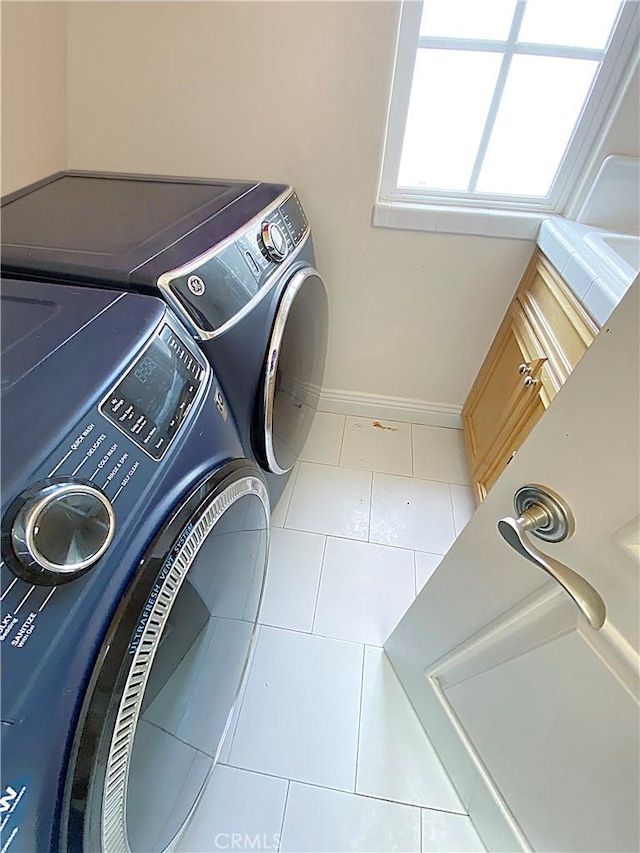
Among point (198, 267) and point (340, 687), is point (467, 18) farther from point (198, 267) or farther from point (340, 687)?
point (340, 687)

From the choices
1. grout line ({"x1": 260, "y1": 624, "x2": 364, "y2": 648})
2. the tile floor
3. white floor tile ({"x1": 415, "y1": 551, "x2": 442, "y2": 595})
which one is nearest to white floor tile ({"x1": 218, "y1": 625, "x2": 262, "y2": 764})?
the tile floor

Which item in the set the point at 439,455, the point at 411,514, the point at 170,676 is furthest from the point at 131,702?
the point at 439,455

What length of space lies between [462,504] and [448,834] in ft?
2.93

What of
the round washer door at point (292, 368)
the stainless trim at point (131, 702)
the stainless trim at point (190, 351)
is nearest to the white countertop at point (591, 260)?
the round washer door at point (292, 368)

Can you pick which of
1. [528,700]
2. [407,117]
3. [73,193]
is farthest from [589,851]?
[407,117]

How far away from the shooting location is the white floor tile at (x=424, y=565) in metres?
1.39

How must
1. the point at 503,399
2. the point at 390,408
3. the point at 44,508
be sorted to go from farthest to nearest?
the point at 390,408 → the point at 503,399 → the point at 44,508

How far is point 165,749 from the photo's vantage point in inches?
25.1

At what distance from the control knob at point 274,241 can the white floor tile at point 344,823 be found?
1105 millimetres

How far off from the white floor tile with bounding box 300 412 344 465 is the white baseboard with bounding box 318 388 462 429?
0.05 m

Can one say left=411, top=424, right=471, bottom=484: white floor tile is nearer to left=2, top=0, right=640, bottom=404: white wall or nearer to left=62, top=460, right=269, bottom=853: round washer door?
left=2, top=0, right=640, bottom=404: white wall

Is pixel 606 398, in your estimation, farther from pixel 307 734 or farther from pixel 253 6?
pixel 253 6

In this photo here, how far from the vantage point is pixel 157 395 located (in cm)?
56

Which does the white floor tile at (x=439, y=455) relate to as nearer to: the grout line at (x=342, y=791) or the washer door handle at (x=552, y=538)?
the grout line at (x=342, y=791)
